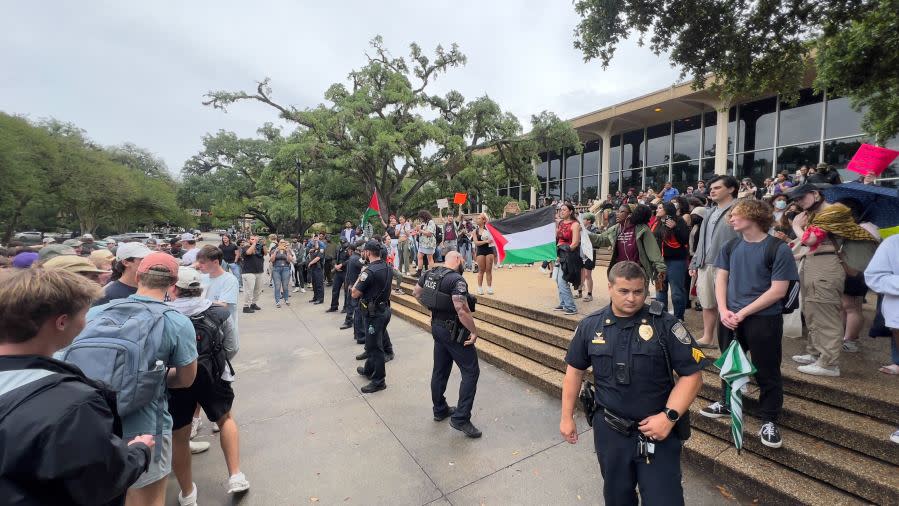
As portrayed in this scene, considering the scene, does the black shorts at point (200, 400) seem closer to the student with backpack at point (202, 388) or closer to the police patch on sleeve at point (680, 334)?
the student with backpack at point (202, 388)

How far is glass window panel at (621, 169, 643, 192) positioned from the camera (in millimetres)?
20609

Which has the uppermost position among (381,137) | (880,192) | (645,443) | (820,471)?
(381,137)

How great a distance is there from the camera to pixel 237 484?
293 centimetres

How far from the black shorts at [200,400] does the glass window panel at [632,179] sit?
21.5m

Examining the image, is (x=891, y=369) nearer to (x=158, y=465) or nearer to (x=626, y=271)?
(x=626, y=271)

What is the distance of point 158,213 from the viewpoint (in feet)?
140

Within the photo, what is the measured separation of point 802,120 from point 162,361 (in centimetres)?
2049

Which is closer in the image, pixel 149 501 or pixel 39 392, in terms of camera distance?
pixel 39 392

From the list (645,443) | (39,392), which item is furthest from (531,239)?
(39,392)

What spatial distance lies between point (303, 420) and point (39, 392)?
331 centimetres

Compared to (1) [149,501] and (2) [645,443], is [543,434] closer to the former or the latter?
(2) [645,443]

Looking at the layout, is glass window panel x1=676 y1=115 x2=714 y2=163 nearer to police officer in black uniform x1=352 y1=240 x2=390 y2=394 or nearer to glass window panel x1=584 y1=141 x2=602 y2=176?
glass window panel x1=584 y1=141 x2=602 y2=176

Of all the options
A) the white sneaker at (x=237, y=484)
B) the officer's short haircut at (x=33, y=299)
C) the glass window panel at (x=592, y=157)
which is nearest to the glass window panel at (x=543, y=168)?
the glass window panel at (x=592, y=157)

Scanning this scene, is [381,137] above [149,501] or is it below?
above
